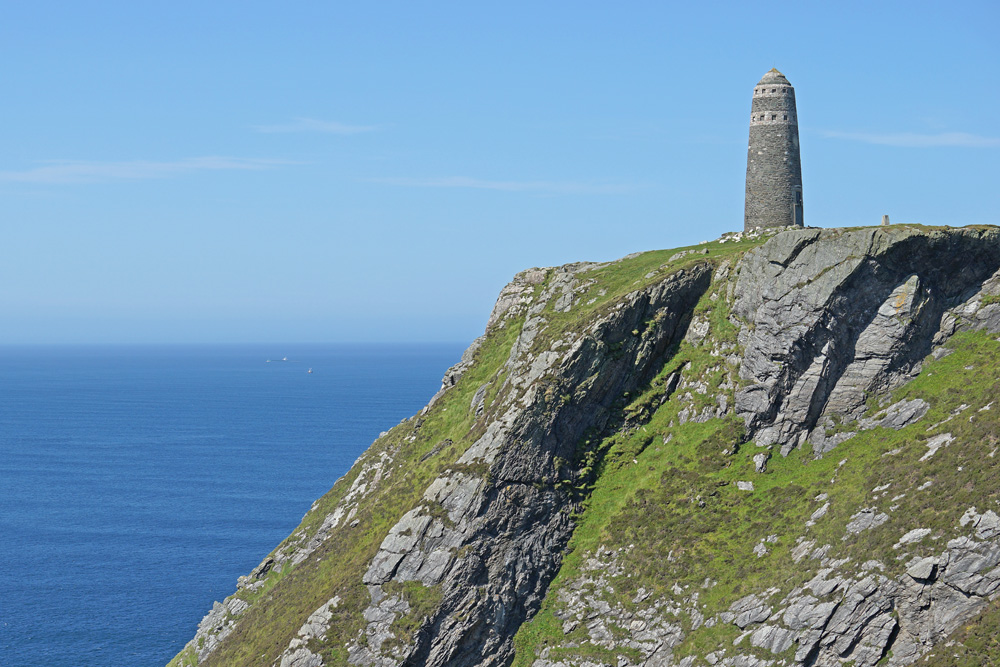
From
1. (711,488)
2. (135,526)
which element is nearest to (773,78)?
(711,488)

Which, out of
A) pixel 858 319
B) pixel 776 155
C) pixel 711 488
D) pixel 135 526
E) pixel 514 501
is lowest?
pixel 135 526

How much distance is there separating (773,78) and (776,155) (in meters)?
5.53

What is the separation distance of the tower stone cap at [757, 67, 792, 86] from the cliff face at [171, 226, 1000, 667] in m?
13.8

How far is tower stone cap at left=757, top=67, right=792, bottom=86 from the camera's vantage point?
2660 inches

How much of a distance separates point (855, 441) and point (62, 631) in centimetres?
6981

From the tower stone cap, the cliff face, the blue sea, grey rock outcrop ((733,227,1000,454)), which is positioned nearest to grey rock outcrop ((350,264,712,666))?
the cliff face

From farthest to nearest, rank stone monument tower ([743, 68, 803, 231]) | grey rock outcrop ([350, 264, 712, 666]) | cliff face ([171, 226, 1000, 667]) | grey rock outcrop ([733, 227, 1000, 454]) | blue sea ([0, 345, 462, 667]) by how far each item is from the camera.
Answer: blue sea ([0, 345, 462, 667]) → stone monument tower ([743, 68, 803, 231]) → grey rock outcrop ([733, 227, 1000, 454]) → grey rock outcrop ([350, 264, 712, 666]) → cliff face ([171, 226, 1000, 667])

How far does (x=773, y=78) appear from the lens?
222 ft

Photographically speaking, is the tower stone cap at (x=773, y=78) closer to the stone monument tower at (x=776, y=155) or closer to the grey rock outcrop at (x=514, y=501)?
the stone monument tower at (x=776, y=155)

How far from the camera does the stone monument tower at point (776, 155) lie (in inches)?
2645

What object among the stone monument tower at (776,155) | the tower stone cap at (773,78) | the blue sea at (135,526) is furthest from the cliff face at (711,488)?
the blue sea at (135,526)

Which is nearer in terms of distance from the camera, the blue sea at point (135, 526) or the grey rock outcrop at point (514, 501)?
the grey rock outcrop at point (514, 501)

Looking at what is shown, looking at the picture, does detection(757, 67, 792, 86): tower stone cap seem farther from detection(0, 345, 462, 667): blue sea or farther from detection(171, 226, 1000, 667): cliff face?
detection(0, 345, 462, 667): blue sea

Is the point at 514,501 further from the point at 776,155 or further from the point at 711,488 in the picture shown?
the point at 776,155
